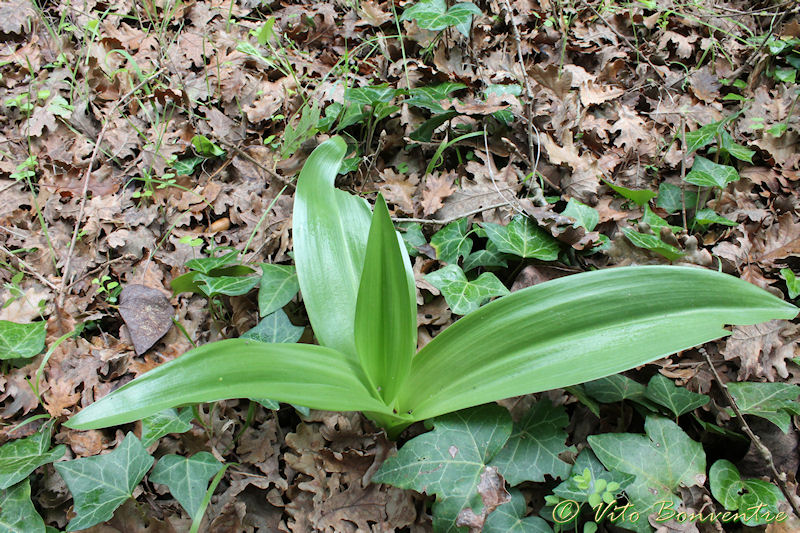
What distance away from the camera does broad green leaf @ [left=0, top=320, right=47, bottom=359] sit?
49.6 inches

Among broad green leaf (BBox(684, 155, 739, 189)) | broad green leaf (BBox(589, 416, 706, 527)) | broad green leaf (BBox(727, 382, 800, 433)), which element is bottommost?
broad green leaf (BBox(589, 416, 706, 527))

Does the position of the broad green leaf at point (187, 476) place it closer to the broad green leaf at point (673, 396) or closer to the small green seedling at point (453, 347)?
the small green seedling at point (453, 347)

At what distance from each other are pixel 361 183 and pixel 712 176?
1.10 m

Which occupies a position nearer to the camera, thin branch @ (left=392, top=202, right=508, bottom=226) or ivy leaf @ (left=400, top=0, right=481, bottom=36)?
thin branch @ (left=392, top=202, right=508, bottom=226)

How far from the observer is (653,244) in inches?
49.0

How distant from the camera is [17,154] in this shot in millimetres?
1907

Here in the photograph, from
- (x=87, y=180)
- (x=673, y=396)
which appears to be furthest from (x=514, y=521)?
(x=87, y=180)

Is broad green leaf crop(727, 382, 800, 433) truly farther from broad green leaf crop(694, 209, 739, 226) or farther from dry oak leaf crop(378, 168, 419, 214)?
dry oak leaf crop(378, 168, 419, 214)

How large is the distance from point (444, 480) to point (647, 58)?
195 cm

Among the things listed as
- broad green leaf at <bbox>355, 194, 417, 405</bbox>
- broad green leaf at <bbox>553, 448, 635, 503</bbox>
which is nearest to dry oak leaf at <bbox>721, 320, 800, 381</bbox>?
broad green leaf at <bbox>553, 448, 635, 503</bbox>

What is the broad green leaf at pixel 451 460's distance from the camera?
92cm

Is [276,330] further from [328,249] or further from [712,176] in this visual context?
[712,176]

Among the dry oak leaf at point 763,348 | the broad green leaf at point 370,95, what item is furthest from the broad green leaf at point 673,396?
the broad green leaf at point 370,95

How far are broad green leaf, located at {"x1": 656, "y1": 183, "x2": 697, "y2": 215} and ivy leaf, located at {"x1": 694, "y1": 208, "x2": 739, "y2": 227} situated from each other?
6cm
